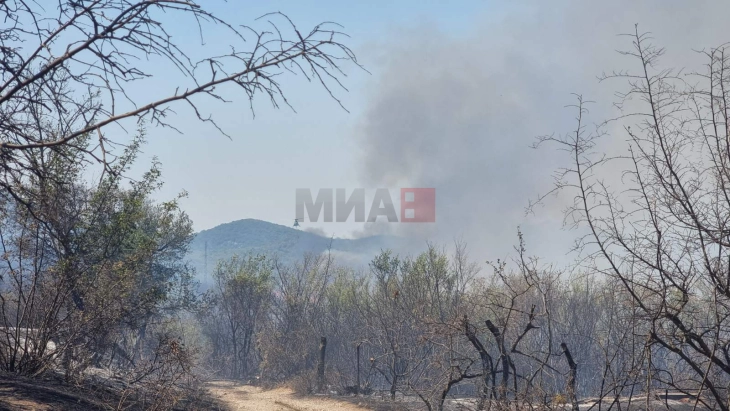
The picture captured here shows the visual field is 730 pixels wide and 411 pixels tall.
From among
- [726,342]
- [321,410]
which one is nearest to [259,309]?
[321,410]

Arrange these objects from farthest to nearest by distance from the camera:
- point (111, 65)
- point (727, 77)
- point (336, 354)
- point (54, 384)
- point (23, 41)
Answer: point (336, 354)
point (54, 384)
point (727, 77)
point (23, 41)
point (111, 65)

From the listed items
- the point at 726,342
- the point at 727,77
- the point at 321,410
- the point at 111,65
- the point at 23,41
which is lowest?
the point at 321,410

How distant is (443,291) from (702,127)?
28.3m

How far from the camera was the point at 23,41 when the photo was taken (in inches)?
142

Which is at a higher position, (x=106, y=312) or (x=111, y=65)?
(x=111, y=65)

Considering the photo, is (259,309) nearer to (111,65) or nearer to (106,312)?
(106,312)

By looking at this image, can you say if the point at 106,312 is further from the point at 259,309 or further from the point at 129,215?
the point at 259,309

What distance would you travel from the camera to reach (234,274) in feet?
144

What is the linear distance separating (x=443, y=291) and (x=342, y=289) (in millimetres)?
14033

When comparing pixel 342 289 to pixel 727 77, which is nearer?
pixel 727 77

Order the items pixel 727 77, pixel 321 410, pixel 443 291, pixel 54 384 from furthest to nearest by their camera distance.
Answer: pixel 443 291 → pixel 321 410 → pixel 54 384 → pixel 727 77

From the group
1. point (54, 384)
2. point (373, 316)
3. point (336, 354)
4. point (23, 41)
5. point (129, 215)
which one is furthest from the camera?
point (336, 354)

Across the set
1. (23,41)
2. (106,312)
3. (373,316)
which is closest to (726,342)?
(23,41)

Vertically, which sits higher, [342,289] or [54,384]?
[342,289]
